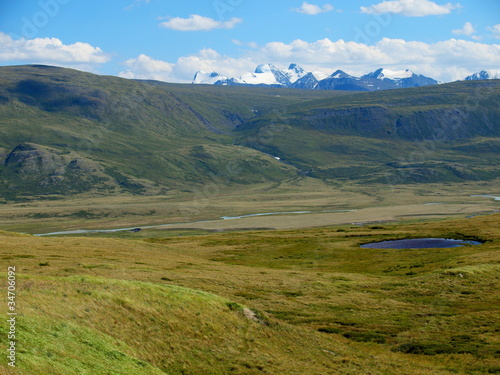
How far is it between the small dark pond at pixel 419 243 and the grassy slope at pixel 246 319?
25069 mm

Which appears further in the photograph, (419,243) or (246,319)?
(419,243)

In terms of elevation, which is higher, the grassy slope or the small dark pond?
the grassy slope

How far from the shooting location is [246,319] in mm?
43594

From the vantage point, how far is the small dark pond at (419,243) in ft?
350

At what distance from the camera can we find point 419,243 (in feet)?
365

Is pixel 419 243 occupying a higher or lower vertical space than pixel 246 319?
lower

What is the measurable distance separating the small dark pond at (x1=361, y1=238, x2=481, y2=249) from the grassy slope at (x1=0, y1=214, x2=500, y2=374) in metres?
25.1

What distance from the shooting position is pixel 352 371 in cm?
3734

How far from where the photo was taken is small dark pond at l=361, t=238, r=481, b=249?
350 ft

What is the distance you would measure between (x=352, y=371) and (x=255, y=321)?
9.74 m

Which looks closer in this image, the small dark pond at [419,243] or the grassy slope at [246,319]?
the grassy slope at [246,319]

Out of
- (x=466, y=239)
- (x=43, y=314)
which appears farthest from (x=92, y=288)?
(x=466, y=239)

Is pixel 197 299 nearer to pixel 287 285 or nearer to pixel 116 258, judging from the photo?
pixel 287 285

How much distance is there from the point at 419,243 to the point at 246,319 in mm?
77326
